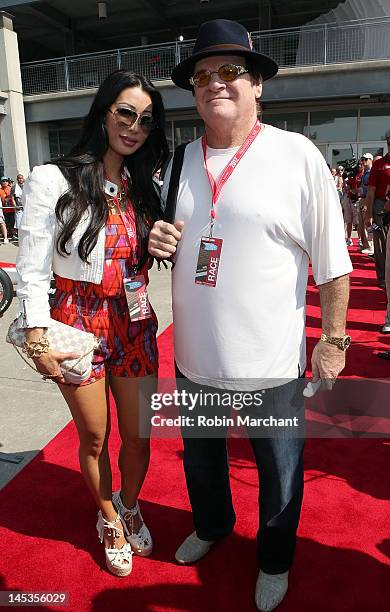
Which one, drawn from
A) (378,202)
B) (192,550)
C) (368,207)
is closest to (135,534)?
(192,550)

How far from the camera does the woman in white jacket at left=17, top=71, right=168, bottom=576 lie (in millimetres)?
1603

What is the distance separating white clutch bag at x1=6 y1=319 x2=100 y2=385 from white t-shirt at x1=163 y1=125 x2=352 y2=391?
1.18ft

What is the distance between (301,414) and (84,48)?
2280 cm

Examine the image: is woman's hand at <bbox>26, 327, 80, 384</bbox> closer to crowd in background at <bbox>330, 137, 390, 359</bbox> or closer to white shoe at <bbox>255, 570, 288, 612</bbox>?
white shoe at <bbox>255, 570, 288, 612</bbox>

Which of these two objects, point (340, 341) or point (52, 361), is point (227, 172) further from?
point (52, 361)

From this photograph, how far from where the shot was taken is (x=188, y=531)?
218 centimetres

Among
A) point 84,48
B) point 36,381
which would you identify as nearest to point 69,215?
point 36,381

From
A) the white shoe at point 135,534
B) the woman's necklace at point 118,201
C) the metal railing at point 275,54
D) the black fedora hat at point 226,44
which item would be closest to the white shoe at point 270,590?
the white shoe at point 135,534

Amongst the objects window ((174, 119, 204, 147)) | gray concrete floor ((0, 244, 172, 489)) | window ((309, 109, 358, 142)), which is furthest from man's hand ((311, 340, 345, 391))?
window ((174, 119, 204, 147))

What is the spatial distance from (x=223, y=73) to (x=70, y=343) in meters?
1.04

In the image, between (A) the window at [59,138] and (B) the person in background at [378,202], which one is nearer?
(B) the person in background at [378,202]

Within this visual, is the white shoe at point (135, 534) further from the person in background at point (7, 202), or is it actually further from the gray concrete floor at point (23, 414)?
the person in background at point (7, 202)

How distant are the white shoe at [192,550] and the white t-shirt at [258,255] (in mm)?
832

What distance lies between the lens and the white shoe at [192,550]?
1.98 metres
